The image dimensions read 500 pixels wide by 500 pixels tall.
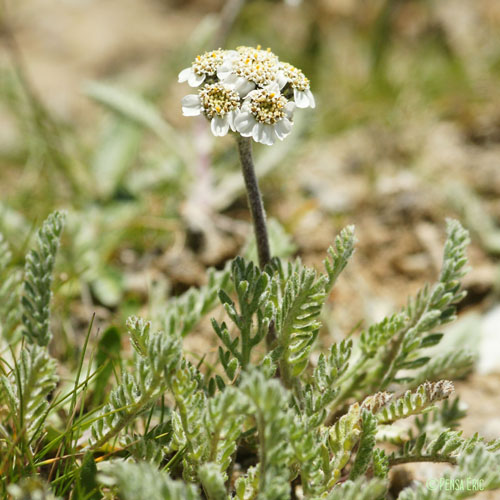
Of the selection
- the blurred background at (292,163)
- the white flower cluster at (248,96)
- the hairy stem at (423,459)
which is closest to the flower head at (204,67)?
the white flower cluster at (248,96)

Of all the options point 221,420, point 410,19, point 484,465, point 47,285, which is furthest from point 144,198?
point 410,19

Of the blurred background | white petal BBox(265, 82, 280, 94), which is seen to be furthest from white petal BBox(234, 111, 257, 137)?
the blurred background

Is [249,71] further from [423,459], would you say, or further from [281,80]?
[423,459]

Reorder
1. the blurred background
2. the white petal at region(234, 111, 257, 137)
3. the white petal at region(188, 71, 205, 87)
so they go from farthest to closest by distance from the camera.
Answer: the blurred background
the white petal at region(188, 71, 205, 87)
the white petal at region(234, 111, 257, 137)

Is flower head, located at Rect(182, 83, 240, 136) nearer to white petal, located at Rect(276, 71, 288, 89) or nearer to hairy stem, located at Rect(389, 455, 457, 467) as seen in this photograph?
white petal, located at Rect(276, 71, 288, 89)

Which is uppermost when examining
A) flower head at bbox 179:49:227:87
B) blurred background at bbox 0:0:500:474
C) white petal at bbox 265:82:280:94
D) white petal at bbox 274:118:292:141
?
blurred background at bbox 0:0:500:474

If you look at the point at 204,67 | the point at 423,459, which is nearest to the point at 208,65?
the point at 204,67

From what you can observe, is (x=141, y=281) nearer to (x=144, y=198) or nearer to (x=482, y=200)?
(x=144, y=198)
